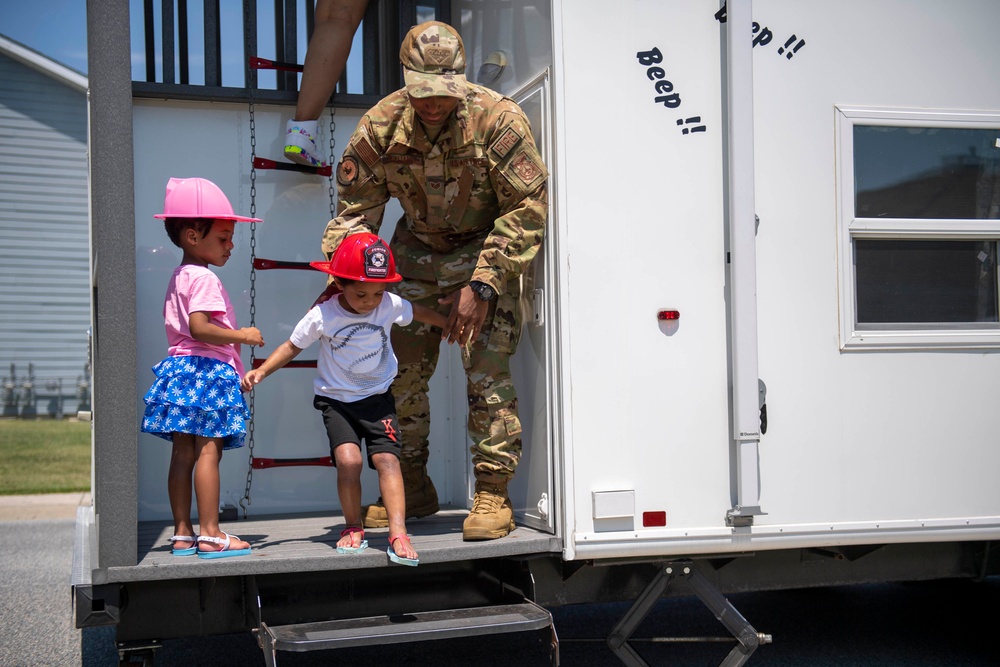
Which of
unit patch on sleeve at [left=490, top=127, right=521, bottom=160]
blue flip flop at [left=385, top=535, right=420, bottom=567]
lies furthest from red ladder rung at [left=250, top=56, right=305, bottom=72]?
blue flip flop at [left=385, top=535, right=420, bottom=567]

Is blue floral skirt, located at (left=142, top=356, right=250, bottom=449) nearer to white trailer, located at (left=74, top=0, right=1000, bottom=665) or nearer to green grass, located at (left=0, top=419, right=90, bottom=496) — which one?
white trailer, located at (left=74, top=0, right=1000, bottom=665)

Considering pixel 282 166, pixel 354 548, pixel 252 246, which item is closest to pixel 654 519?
pixel 354 548

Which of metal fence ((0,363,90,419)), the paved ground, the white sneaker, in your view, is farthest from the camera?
metal fence ((0,363,90,419))

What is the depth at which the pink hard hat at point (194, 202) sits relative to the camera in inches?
143

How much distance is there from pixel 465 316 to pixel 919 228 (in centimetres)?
183

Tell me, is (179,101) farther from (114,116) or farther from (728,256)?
Answer: (728,256)

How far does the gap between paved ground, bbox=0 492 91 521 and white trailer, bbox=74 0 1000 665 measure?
6.21 m

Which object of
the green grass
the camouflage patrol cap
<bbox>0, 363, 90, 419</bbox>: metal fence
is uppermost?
the camouflage patrol cap

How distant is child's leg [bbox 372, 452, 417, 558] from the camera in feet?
11.1

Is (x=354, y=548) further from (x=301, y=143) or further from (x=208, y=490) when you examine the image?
(x=301, y=143)

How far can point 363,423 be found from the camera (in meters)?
3.69

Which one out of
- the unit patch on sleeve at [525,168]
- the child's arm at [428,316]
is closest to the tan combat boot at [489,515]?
the child's arm at [428,316]

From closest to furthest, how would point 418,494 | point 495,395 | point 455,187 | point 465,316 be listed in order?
point 465,316 < point 495,395 < point 455,187 < point 418,494

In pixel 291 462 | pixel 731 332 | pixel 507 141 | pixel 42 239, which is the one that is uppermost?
pixel 42 239
